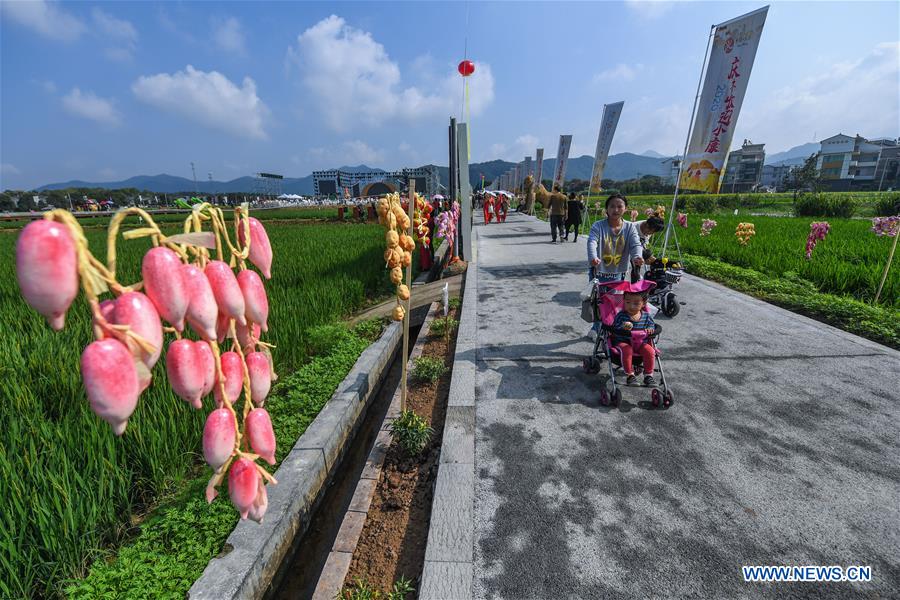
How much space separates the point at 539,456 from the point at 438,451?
705mm

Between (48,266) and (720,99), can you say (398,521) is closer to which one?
→ (48,266)

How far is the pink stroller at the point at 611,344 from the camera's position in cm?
312

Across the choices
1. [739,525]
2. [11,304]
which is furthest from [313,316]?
[739,525]

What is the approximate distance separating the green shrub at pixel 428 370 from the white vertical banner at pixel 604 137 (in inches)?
491

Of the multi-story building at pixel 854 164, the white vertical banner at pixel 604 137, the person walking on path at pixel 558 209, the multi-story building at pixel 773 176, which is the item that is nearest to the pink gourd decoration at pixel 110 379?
the person walking on path at pixel 558 209

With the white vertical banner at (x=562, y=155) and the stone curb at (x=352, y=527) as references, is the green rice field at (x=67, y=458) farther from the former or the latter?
the white vertical banner at (x=562, y=155)

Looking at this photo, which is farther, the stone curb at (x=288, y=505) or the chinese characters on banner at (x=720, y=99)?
the chinese characters on banner at (x=720, y=99)

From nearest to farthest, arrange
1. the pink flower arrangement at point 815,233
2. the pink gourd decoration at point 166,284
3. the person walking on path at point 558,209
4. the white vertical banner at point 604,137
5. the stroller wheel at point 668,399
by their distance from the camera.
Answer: the pink gourd decoration at point 166,284 → the stroller wheel at point 668,399 → the pink flower arrangement at point 815,233 → the person walking on path at point 558,209 → the white vertical banner at point 604,137

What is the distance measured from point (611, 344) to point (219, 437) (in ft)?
10.2

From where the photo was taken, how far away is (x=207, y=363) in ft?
2.60

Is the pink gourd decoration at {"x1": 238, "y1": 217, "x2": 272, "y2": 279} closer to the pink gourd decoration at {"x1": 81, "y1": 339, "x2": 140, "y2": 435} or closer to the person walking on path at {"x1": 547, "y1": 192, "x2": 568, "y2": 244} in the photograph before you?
the pink gourd decoration at {"x1": 81, "y1": 339, "x2": 140, "y2": 435}

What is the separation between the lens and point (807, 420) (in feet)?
9.57

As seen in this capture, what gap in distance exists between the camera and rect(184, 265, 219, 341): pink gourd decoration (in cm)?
72

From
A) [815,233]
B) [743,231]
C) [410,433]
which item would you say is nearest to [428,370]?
[410,433]
